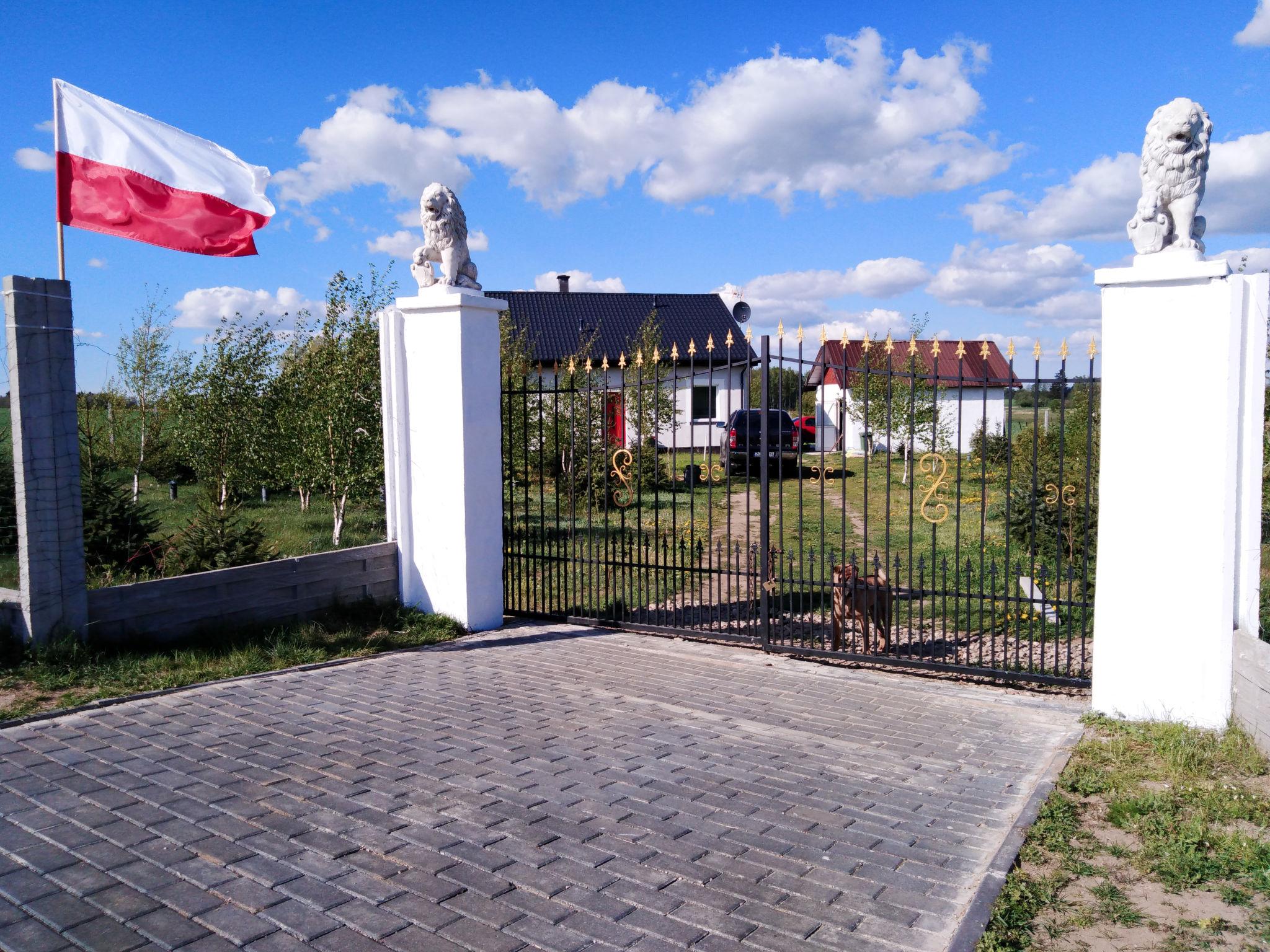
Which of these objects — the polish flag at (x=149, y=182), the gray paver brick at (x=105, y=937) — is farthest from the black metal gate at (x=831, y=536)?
the gray paver brick at (x=105, y=937)

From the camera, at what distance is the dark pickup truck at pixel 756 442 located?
7.62m

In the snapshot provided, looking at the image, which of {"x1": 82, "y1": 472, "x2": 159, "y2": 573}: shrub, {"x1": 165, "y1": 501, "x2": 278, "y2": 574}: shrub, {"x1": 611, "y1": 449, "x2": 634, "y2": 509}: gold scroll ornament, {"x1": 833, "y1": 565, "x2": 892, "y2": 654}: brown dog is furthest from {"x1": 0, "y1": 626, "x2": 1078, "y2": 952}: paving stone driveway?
{"x1": 82, "y1": 472, "x2": 159, "y2": 573}: shrub

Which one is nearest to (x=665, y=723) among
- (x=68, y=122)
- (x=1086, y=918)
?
(x=1086, y=918)

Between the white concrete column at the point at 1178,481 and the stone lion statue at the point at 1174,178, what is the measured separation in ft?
0.50

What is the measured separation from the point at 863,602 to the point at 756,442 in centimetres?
975

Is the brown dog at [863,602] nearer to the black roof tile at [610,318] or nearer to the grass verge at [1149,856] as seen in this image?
the grass verge at [1149,856]

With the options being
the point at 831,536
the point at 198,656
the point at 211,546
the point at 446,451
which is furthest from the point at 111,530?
the point at 831,536

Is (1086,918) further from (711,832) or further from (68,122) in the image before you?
(68,122)

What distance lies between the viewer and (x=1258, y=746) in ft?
16.7

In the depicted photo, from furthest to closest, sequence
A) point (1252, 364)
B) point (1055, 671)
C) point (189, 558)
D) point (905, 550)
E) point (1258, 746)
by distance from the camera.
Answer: point (905, 550)
point (189, 558)
point (1055, 671)
point (1252, 364)
point (1258, 746)

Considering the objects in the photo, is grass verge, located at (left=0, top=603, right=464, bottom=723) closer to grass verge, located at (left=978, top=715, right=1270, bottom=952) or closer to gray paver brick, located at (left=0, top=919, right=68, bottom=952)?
gray paver brick, located at (left=0, top=919, right=68, bottom=952)

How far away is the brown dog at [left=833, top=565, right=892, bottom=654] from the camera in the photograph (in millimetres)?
7242

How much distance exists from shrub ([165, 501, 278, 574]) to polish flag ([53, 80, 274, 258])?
103 inches

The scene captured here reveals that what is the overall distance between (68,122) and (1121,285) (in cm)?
760
